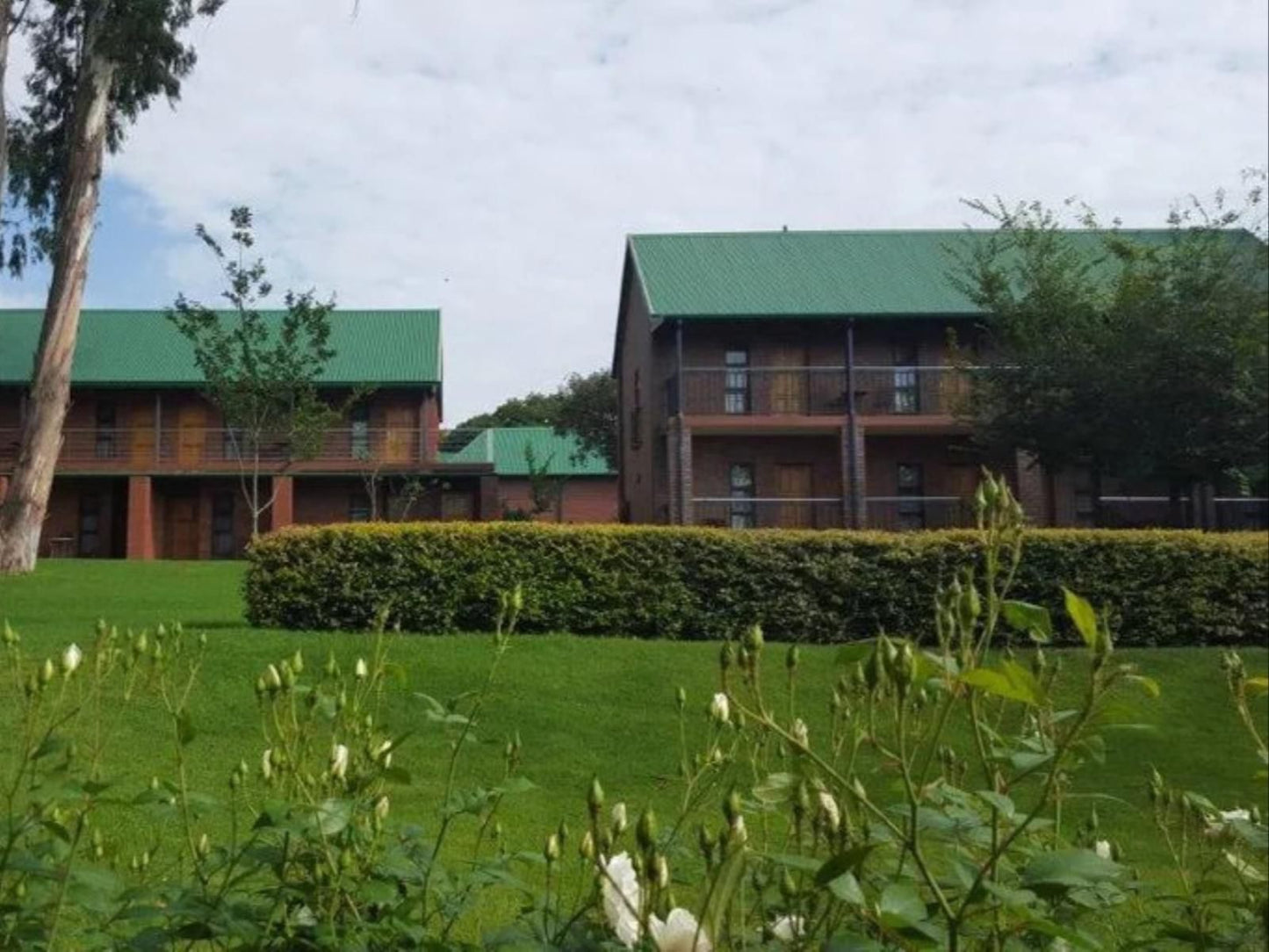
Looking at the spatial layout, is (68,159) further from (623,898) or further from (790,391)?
(623,898)

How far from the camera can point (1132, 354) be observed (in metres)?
20.1

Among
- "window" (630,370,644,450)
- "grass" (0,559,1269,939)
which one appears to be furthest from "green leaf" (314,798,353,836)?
"window" (630,370,644,450)

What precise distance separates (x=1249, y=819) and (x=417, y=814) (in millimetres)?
6305

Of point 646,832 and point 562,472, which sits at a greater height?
point 562,472

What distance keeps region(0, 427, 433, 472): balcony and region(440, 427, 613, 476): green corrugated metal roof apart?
1081cm

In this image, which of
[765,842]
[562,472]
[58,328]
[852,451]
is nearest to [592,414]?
[562,472]

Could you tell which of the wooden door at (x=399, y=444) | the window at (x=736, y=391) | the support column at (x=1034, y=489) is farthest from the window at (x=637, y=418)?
the support column at (x=1034, y=489)

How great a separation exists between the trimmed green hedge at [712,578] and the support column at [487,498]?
2019cm

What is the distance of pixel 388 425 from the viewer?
115ft

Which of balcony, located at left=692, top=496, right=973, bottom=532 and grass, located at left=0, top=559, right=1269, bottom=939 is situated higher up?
balcony, located at left=692, top=496, right=973, bottom=532

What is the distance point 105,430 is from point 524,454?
16418 mm

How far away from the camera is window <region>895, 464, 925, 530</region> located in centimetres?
2883

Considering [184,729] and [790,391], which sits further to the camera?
[790,391]

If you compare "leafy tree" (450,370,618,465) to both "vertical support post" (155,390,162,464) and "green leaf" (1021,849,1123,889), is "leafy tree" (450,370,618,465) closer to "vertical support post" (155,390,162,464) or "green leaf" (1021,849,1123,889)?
"vertical support post" (155,390,162,464)
